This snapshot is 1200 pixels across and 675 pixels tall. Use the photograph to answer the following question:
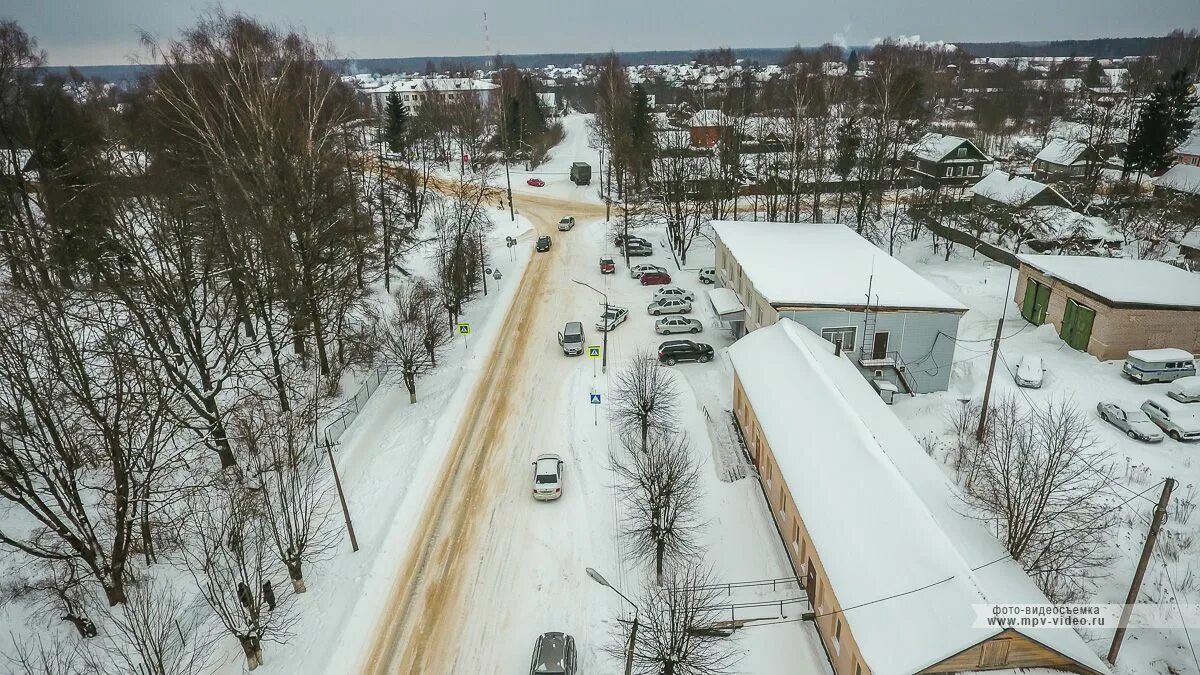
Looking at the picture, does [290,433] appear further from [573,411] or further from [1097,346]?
[1097,346]

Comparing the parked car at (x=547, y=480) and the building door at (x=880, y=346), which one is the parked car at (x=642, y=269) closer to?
the building door at (x=880, y=346)

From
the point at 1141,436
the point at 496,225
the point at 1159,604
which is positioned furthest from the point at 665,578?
the point at 496,225

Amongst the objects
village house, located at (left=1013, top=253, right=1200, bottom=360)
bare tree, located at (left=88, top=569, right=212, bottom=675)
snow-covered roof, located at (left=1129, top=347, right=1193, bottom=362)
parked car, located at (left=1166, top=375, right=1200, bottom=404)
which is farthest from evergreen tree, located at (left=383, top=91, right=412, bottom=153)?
parked car, located at (left=1166, top=375, right=1200, bottom=404)

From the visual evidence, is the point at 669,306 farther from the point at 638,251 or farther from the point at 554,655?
the point at 554,655

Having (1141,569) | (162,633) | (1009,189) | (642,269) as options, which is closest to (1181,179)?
(1009,189)

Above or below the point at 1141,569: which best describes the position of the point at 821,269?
above

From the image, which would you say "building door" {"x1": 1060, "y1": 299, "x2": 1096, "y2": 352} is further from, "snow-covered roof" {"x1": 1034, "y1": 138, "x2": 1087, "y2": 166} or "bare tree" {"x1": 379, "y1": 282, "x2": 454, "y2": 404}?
"snow-covered roof" {"x1": 1034, "y1": 138, "x2": 1087, "y2": 166}
